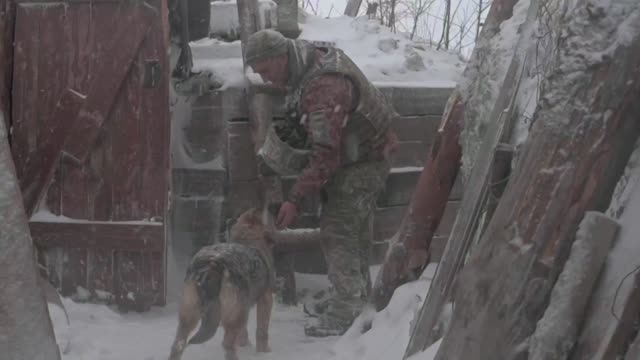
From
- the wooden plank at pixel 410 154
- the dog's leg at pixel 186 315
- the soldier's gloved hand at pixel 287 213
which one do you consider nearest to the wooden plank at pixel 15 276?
the dog's leg at pixel 186 315

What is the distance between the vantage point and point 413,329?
3.74 meters

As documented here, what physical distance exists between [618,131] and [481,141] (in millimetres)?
1494

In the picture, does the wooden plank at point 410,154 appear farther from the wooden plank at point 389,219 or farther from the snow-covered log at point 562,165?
the snow-covered log at point 562,165

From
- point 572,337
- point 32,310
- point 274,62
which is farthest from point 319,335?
point 572,337

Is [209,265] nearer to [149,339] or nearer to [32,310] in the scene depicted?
[149,339]

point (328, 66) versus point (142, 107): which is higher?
point (328, 66)

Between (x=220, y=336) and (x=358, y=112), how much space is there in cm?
176

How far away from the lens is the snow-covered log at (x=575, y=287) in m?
2.40

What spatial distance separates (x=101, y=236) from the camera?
5.52 metres

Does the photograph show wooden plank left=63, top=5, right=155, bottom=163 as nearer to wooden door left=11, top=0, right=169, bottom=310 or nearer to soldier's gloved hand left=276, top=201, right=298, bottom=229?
wooden door left=11, top=0, right=169, bottom=310

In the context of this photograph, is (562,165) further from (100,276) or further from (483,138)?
(100,276)

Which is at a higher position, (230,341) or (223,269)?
(223,269)

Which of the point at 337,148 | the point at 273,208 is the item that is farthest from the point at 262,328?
the point at 337,148

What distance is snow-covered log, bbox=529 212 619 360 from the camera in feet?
7.88
